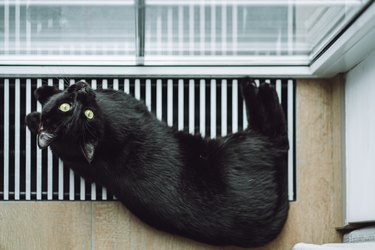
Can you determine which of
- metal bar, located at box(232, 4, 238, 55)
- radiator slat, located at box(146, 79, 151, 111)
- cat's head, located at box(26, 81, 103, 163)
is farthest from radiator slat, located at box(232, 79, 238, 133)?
cat's head, located at box(26, 81, 103, 163)

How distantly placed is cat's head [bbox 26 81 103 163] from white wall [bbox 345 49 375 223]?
2.12ft

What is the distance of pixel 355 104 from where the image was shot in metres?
1.65

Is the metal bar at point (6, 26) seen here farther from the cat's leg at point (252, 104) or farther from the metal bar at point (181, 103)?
the cat's leg at point (252, 104)

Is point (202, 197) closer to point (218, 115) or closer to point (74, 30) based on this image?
point (218, 115)

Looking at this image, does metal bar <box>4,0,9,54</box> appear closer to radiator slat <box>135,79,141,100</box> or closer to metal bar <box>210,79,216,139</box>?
radiator slat <box>135,79,141,100</box>

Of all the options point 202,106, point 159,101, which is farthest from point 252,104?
point 159,101

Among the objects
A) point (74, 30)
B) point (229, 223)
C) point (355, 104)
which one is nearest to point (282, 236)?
point (229, 223)

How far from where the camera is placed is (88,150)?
4.83 feet

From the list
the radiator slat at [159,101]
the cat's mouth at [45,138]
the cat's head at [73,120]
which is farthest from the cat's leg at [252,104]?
the cat's mouth at [45,138]

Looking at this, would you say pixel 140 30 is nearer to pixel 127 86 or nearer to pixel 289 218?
pixel 127 86

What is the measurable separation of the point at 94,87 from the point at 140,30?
10.0 inches

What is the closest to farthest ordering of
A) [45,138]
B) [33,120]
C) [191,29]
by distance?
[45,138] → [191,29] → [33,120]

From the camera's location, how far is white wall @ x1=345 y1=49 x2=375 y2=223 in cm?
154

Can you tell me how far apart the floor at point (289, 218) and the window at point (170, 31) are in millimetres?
175
